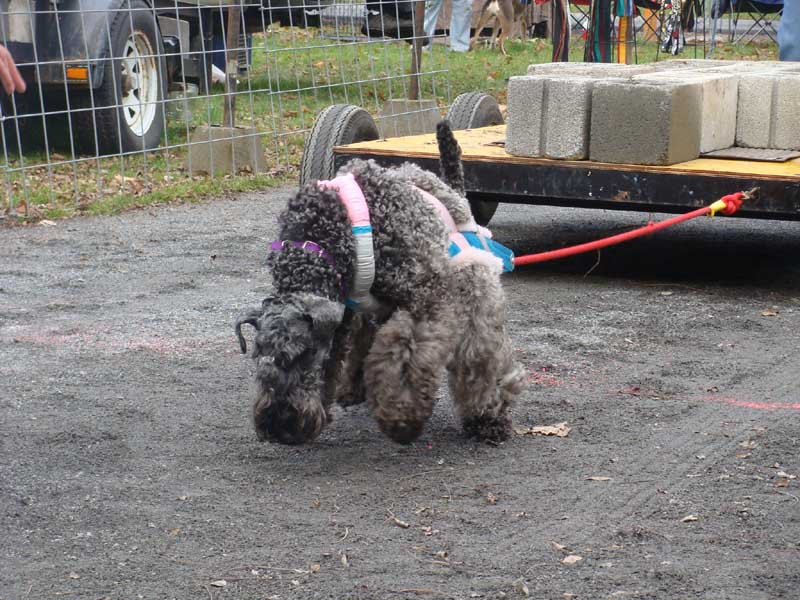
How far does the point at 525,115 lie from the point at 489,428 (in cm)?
289

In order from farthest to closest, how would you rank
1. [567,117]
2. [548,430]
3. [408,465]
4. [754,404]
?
1. [567,117]
2. [754,404]
3. [548,430]
4. [408,465]

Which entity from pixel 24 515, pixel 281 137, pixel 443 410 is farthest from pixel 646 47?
pixel 24 515

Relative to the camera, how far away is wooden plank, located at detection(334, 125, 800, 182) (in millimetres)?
6445

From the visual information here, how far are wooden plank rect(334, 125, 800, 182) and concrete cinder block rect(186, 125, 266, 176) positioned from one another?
2.69m

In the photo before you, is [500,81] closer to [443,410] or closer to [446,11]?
[446,11]

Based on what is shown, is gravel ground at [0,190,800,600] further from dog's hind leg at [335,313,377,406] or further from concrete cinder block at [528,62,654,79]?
concrete cinder block at [528,62,654,79]

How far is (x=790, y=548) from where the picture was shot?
3.54 meters

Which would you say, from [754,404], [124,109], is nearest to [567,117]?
[754,404]

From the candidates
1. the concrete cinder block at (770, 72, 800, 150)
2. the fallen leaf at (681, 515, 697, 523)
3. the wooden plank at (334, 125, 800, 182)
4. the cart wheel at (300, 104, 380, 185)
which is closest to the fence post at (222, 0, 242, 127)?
the cart wheel at (300, 104, 380, 185)

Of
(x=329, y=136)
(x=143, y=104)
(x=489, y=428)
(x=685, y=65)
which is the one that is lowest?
(x=489, y=428)

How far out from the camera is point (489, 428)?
4441 mm

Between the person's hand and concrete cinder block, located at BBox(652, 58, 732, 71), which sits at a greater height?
the person's hand

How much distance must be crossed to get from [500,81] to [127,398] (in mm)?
12206

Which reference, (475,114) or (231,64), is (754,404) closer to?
(475,114)
